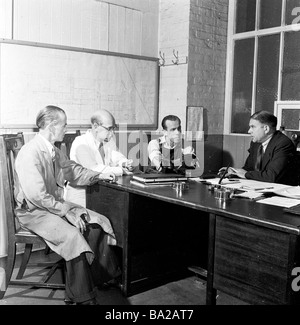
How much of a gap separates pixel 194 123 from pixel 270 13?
1.61 metres

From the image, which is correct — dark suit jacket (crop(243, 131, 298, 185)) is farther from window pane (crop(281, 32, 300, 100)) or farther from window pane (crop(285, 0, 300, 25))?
window pane (crop(285, 0, 300, 25))

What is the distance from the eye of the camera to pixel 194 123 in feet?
16.2

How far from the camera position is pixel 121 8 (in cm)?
460

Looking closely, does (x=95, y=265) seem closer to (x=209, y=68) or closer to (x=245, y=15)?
(x=209, y=68)

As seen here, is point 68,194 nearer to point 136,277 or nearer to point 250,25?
point 136,277

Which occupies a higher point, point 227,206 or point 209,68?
point 209,68

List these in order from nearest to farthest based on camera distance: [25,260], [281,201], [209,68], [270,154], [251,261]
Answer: [251,261] < [281,201] < [25,260] < [270,154] < [209,68]

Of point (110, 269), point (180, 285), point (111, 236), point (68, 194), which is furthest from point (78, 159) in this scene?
point (180, 285)

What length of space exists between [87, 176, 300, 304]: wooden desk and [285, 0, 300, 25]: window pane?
280cm

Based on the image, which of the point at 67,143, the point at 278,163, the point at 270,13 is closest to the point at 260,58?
the point at 270,13

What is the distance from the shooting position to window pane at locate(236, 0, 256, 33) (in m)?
5.14

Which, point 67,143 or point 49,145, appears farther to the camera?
point 67,143

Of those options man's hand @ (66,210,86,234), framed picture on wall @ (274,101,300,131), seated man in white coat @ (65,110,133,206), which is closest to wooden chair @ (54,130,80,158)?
seated man in white coat @ (65,110,133,206)

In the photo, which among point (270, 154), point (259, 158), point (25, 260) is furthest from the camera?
point (259, 158)
